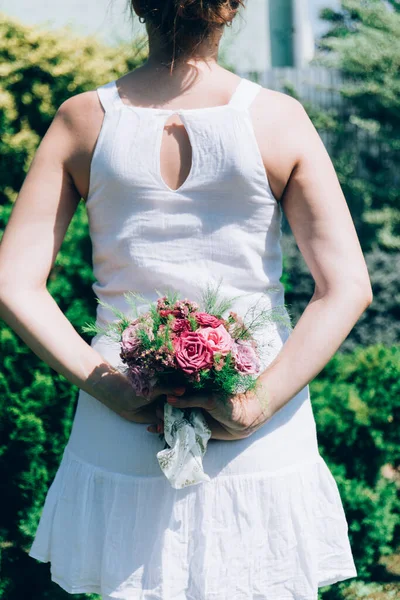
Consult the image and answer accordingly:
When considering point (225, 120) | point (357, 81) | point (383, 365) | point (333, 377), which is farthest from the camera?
point (357, 81)

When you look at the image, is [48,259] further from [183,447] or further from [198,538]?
[198,538]

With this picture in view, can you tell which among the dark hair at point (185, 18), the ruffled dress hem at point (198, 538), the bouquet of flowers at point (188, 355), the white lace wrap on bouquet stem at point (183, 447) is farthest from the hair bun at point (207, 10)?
the ruffled dress hem at point (198, 538)

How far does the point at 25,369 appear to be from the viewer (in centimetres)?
348

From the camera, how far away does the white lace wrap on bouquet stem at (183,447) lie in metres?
1.59

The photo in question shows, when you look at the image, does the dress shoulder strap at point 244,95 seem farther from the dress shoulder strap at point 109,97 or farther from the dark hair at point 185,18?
the dress shoulder strap at point 109,97

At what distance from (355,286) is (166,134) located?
0.54 m

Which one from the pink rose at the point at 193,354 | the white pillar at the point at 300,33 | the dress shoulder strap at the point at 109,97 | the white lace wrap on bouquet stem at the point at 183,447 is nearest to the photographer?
the pink rose at the point at 193,354

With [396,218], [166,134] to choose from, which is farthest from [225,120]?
[396,218]

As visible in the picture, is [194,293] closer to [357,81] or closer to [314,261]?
[314,261]

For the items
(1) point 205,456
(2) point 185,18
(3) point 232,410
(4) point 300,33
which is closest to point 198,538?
(1) point 205,456

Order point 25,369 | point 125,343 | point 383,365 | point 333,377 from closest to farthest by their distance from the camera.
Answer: point 125,343
point 25,369
point 383,365
point 333,377

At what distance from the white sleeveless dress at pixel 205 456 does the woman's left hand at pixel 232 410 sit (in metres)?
0.05

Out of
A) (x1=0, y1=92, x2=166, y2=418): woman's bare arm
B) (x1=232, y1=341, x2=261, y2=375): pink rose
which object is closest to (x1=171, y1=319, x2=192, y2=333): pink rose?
(x1=232, y1=341, x2=261, y2=375): pink rose

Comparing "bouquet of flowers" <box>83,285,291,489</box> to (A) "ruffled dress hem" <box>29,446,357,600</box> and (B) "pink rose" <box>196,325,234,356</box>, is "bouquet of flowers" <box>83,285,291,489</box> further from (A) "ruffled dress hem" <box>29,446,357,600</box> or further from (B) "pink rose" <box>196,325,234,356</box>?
(A) "ruffled dress hem" <box>29,446,357,600</box>
